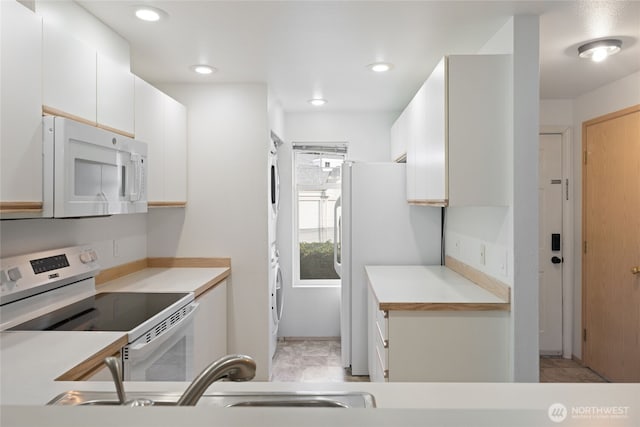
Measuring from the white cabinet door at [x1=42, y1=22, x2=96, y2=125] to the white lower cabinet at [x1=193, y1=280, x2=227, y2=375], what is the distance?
51.4 inches


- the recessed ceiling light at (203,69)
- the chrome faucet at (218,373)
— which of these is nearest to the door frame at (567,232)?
the recessed ceiling light at (203,69)

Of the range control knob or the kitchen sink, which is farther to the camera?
the range control knob

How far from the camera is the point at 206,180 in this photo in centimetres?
350

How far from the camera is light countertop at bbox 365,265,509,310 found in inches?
89.8

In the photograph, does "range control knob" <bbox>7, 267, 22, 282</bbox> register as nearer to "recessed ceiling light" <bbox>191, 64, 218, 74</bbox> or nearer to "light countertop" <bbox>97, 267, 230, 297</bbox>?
"light countertop" <bbox>97, 267, 230, 297</bbox>

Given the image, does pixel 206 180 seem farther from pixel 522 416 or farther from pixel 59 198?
pixel 522 416

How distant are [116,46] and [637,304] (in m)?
3.85

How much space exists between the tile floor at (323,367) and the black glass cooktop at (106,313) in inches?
64.0

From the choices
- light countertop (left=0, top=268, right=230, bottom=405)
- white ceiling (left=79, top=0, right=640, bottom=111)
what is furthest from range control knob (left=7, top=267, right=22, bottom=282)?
white ceiling (left=79, top=0, right=640, bottom=111)

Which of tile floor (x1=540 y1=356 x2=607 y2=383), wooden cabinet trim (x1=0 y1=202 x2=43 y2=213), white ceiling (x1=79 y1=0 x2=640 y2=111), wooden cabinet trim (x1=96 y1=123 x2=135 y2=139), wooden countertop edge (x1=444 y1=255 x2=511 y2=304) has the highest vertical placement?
white ceiling (x1=79 y1=0 x2=640 y2=111)

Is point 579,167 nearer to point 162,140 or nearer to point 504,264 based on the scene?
point 504,264

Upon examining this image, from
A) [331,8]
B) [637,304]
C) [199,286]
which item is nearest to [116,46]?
[331,8]

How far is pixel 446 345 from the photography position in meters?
2.30

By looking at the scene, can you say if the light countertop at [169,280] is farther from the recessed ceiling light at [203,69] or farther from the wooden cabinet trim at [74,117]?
the recessed ceiling light at [203,69]
